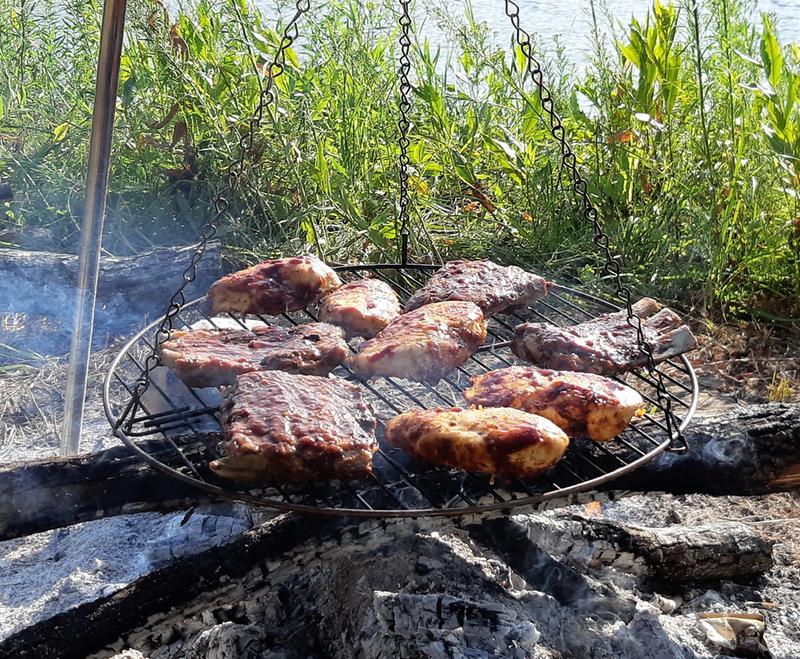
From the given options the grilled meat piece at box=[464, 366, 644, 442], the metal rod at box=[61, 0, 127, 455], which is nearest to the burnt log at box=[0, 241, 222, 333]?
the metal rod at box=[61, 0, 127, 455]

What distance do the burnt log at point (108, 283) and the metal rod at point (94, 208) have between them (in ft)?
3.51

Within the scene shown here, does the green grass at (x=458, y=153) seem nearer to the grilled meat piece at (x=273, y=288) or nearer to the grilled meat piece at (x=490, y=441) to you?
the grilled meat piece at (x=273, y=288)

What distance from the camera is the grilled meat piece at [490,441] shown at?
220cm

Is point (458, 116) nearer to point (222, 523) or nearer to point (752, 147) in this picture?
point (752, 147)

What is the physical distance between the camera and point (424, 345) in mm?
2662

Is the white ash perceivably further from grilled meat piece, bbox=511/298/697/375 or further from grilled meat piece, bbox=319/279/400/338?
grilled meat piece, bbox=319/279/400/338

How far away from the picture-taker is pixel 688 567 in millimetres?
3014

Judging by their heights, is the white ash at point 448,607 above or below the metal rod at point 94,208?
below

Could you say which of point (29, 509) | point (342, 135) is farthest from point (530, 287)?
point (342, 135)

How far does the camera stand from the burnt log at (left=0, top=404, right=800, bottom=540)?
99.5 inches

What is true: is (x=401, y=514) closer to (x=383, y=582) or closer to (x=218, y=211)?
(x=383, y=582)

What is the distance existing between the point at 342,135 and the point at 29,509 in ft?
10.3

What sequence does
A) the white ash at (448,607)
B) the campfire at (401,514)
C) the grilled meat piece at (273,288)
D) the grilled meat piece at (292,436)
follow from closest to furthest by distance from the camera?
the grilled meat piece at (292,436) < the campfire at (401,514) < the white ash at (448,607) < the grilled meat piece at (273,288)

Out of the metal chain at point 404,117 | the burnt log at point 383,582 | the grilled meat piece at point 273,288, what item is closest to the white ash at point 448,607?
the burnt log at point 383,582
